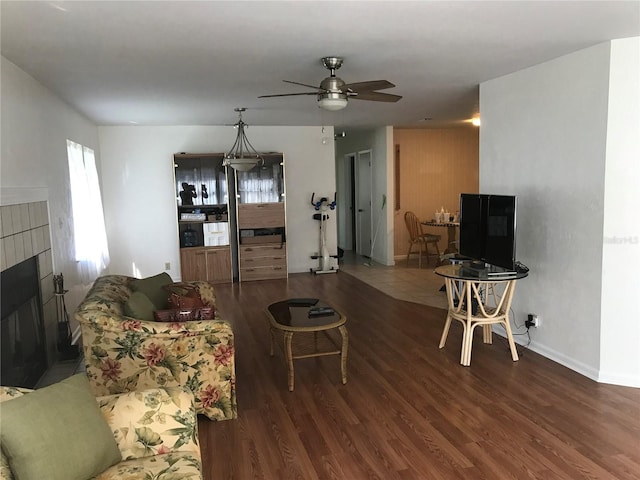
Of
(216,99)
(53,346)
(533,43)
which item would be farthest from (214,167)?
(533,43)

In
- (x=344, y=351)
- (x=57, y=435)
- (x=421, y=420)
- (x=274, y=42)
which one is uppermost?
(x=274, y=42)

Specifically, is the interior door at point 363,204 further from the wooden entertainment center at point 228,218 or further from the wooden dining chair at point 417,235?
the wooden entertainment center at point 228,218

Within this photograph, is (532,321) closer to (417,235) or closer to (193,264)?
(417,235)

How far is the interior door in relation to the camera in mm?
9172

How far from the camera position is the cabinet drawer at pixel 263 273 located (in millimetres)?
7543

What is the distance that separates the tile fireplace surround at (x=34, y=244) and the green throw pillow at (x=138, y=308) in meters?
0.78

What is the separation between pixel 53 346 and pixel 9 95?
2012mm

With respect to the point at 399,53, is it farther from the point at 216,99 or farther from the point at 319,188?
the point at 319,188

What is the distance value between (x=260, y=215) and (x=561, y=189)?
15.1ft

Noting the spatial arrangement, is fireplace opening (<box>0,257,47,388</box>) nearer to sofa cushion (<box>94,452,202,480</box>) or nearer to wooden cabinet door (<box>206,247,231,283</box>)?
sofa cushion (<box>94,452,202,480</box>)

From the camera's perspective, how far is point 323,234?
26.7ft

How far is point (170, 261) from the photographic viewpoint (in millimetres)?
7578

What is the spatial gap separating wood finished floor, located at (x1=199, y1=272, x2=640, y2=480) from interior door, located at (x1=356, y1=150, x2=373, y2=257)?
15.9 ft

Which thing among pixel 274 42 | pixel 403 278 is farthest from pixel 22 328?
pixel 403 278
